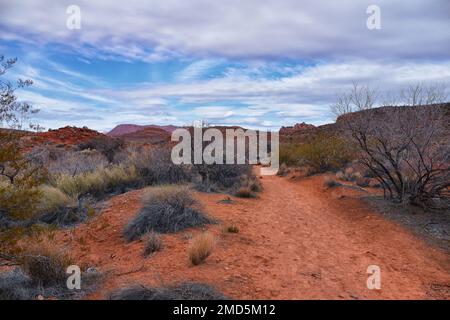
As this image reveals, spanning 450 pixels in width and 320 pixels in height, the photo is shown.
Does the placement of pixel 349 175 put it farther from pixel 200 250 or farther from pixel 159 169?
pixel 200 250

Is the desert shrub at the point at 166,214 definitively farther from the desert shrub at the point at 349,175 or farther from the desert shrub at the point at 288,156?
the desert shrub at the point at 288,156

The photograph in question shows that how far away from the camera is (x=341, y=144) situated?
1775 centimetres

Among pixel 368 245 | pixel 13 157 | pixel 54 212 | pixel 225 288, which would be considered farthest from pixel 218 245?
pixel 54 212

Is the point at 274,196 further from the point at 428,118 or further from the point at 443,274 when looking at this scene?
the point at 443,274

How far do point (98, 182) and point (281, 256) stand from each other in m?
6.89

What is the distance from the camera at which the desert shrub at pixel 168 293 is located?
14.0 feet

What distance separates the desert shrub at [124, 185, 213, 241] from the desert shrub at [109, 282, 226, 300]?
280 cm

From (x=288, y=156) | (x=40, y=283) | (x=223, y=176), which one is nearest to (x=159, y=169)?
(x=223, y=176)

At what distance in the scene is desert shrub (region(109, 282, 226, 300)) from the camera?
427 cm

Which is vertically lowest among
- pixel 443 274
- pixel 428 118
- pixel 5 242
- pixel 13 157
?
pixel 443 274

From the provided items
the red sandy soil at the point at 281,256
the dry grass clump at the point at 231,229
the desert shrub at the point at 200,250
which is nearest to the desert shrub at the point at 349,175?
the red sandy soil at the point at 281,256

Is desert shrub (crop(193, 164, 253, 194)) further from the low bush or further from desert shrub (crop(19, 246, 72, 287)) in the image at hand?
desert shrub (crop(19, 246, 72, 287))

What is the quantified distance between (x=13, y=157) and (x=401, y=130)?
862cm

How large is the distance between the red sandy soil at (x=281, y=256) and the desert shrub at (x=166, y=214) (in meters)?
0.29
